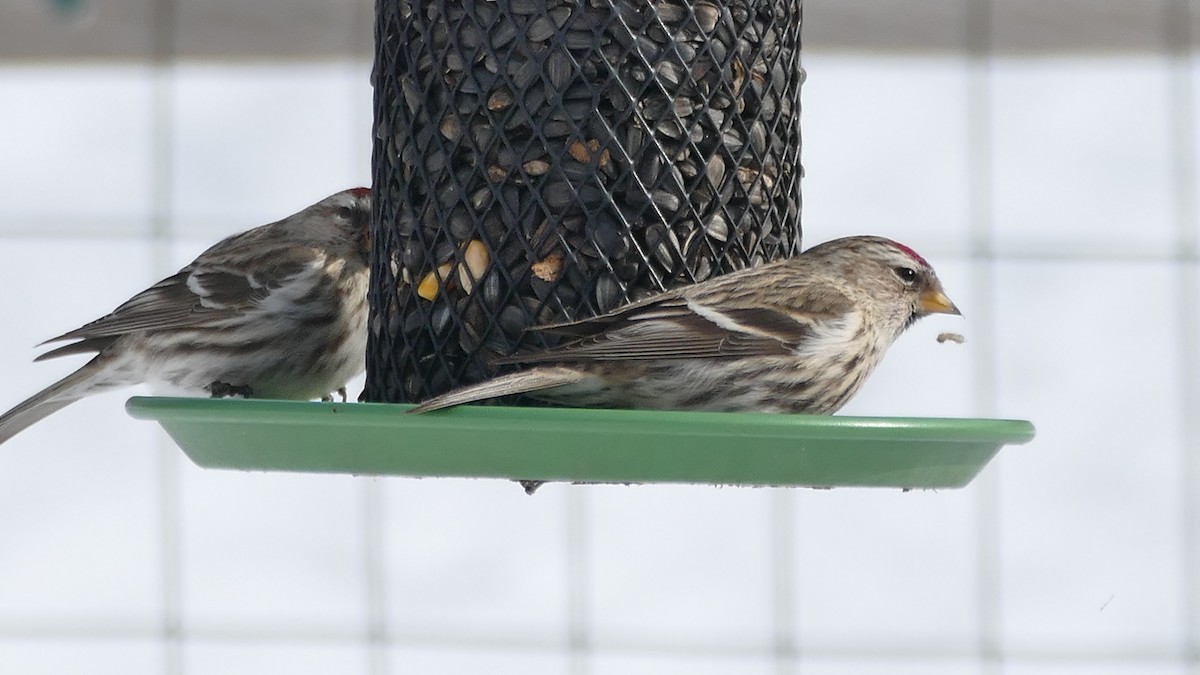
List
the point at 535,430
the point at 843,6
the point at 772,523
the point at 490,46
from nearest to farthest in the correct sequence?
the point at 535,430 < the point at 490,46 < the point at 843,6 < the point at 772,523

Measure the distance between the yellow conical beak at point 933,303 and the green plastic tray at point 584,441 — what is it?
1.16 metres

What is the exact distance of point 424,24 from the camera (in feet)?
13.0

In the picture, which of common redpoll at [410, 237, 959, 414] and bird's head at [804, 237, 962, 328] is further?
bird's head at [804, 237, 962, 328]

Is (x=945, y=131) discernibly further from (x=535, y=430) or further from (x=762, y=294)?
(x=535, y=430)

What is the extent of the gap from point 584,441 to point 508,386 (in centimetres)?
32

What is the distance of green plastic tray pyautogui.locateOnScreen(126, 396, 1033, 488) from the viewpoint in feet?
9.85

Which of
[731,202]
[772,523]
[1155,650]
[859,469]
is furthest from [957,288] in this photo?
[859,469]

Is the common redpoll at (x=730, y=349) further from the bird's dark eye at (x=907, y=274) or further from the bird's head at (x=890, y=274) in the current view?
the bird's dark eye at (x=907, y=274)

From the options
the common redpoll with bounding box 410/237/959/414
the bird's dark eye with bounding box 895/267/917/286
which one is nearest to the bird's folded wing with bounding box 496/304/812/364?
the common redpoll with bounding box 410/237/959/414

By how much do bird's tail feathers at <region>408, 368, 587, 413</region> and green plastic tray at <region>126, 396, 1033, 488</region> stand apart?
2 cm

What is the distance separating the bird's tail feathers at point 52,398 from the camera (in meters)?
5.19

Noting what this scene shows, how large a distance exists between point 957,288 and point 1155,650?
2.10 metres

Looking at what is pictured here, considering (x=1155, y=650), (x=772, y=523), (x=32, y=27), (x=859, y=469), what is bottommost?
(x=1155, y=650)

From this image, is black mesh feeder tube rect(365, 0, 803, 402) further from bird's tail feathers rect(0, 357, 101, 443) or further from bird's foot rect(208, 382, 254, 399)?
bird's tail feathers rect(0, 357, 101, 443)
